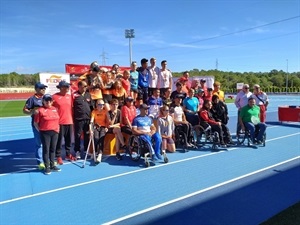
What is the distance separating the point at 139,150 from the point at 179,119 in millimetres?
1795

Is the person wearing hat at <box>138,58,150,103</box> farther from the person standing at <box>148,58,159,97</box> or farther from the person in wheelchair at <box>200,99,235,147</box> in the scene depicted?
the person in wheelchair at <box>200,99,235,147</box>

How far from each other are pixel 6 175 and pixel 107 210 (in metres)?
2.88

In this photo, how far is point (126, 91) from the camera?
7.68m

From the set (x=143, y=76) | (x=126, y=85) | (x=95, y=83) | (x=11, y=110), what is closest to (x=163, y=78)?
(x=143, y=76)

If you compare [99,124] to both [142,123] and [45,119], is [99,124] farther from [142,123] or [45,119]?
[45,119]

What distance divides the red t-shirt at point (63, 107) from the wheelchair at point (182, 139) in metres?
2.86

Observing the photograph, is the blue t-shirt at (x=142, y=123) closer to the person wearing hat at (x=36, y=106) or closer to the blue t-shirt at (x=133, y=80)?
the blue t-shirt at (x=133, y=80)

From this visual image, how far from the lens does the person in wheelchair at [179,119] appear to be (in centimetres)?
765

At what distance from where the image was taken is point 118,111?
281 inches

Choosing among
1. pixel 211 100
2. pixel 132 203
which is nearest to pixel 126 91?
pixel 211 100

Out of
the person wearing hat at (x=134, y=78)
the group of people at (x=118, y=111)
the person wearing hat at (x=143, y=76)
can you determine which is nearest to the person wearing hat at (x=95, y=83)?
the group of people at (x=118, y=111)

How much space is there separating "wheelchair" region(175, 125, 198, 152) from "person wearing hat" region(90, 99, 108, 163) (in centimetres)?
199

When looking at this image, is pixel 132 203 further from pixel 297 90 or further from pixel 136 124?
pixel 297 90

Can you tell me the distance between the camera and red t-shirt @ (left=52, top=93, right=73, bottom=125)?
629 cm
